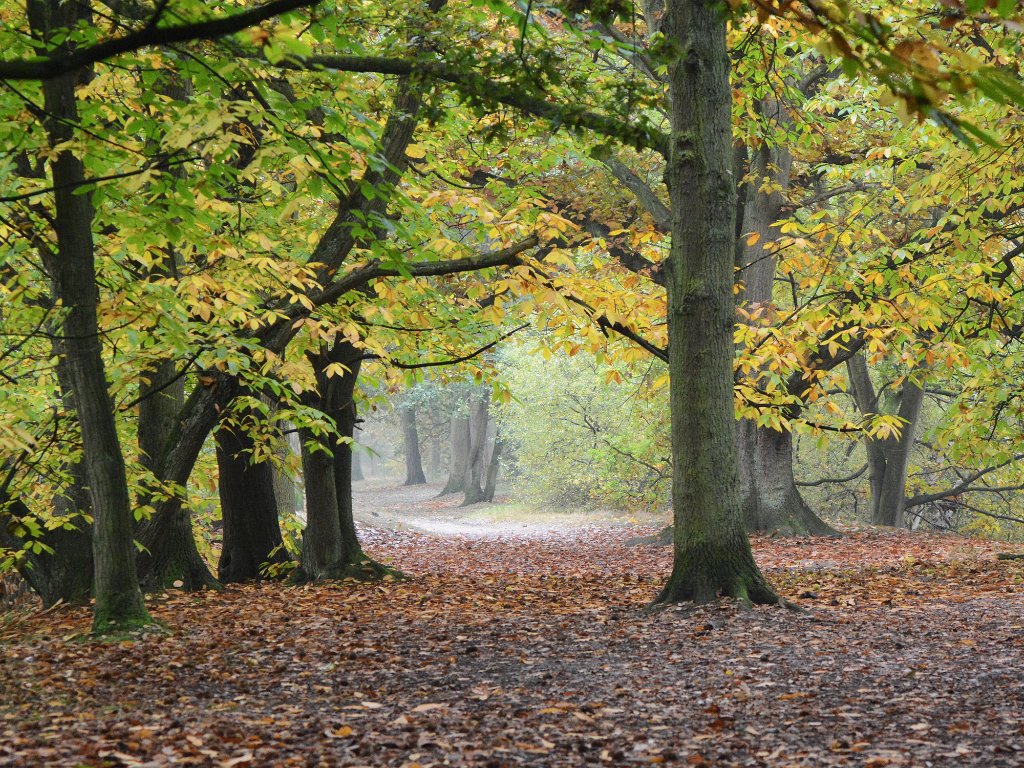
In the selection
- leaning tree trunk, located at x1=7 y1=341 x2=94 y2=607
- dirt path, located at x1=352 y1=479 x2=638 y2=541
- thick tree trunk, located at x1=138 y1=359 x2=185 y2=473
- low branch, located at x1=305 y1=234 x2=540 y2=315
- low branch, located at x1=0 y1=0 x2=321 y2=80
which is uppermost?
low branch, located at x1=305 y1=234 x2=540 y2=315

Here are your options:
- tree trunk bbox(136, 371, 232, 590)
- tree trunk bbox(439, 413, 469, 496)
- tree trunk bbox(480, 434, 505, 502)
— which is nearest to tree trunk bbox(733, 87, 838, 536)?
tree trunk bbox(136, 371, 232, 590)

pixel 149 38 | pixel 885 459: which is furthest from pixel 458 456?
pixel 149 38

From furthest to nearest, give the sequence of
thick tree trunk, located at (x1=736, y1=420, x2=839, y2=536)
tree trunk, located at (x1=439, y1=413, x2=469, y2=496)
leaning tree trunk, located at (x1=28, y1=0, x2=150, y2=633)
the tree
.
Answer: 1. tree trunk, located at (x1=439, y1=413, x2=469, y2=496)
2. thick tree trunk, located at (x1=736, y1=420, x2=839, y2=536)
3. the tree
4. leaning tree trunk, located at (x1=28, y1=0, x2=150, y2=633)

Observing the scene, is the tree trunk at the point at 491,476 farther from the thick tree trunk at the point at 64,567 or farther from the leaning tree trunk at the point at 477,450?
the thick tree trunk at the point at 64,567

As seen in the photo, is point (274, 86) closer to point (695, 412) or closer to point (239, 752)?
point (695, 412)

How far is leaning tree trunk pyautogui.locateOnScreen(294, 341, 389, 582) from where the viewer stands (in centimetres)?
1062

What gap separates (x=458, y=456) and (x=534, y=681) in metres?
35.4

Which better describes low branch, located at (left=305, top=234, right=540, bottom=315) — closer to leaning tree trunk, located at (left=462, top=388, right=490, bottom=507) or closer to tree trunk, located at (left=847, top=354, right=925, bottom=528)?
tree trunk, located at (left=847, top=354, right=925, bottom=528)

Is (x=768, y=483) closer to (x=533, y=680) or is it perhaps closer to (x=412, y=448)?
(x=533, y=680)

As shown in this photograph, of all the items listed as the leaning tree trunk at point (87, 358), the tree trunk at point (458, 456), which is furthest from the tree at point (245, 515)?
the tree trunk at point (458, 456)

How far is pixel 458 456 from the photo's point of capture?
1603 inches

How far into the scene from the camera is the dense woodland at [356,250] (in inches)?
221

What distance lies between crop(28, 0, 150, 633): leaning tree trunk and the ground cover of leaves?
45 cm

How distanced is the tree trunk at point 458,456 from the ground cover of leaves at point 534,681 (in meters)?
30.6
